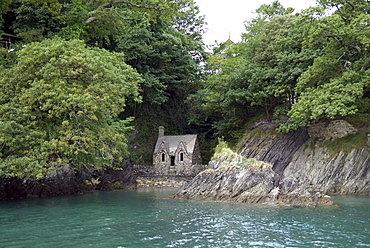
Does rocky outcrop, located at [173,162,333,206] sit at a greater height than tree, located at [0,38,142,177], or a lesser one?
lesser

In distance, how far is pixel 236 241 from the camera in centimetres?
1449

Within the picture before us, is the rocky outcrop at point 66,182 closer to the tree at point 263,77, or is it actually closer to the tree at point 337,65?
the tree at point 263,77

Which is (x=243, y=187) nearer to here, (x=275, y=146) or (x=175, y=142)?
(x=275, y=146)

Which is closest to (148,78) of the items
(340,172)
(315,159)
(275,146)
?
(275,146)

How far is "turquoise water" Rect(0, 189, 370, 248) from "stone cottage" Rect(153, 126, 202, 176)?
2279 cm

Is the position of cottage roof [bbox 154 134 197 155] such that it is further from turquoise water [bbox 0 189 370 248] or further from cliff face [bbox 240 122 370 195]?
turquoise water [bbox 0 189 370 248]

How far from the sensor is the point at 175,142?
49469 mm

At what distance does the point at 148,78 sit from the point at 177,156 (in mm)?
10977

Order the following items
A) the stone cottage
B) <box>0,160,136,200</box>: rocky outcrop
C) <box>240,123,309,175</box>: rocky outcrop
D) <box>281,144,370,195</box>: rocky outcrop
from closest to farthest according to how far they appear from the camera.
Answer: <box>0,160,136,200</box>: rocky outcrop, <box>281,144,370,195</box>: rocky outcrop, <box>240,123,309,175</box>: rocky outcrop, the stone cottage

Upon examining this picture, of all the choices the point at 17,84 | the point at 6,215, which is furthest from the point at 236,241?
the point at 17,84

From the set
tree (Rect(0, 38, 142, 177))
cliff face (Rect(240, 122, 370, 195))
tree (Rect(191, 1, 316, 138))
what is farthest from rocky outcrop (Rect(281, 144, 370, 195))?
tree (Rect(0, 38, 142, 177))

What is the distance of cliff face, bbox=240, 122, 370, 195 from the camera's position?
34781 millimetres

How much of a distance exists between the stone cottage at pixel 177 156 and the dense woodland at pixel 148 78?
3350 millimetres

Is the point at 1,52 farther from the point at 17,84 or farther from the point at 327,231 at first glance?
the point at 327,231
